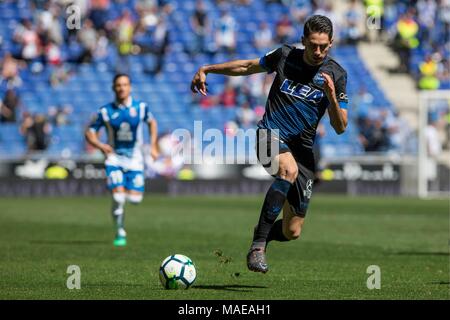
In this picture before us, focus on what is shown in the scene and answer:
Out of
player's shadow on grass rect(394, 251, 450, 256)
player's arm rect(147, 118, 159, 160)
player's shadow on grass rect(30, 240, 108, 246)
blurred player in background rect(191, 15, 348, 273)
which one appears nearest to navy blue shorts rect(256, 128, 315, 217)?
blurred player in background rect(191, 15, 348, 273)

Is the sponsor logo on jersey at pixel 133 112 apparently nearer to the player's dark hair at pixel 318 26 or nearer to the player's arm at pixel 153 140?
the player's arm at pixel 153 140

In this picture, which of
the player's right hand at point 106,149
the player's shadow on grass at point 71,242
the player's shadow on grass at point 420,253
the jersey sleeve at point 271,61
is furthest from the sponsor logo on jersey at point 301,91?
the player's shadow on grass at point 71,242

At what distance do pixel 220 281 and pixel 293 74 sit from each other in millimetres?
2226

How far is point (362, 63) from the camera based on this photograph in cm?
3641

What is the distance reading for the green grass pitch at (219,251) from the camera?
977 centimetres

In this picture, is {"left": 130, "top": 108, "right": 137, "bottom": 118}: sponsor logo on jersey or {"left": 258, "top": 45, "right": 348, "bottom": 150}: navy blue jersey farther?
{"left": 130, "top": 108, "right": 137, "bottom": 118}: sponsor logo on jersey

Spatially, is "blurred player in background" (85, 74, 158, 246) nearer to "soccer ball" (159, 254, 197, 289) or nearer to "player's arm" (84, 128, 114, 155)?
"player's arm" (84, 128, 114, 155)

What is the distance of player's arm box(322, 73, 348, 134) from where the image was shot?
9164 mm

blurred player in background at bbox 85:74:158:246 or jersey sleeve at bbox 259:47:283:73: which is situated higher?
jersey sleeve at bbox 259:47:283:73

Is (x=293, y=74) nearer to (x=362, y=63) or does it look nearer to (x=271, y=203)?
(x=271, y=203)

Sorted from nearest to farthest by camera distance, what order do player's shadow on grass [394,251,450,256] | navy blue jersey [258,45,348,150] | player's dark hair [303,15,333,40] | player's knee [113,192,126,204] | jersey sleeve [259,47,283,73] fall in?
player's dark hair [303,15,333,40], navy blue jersey [258,45,348,150], jersey sleeve [259,47,283,73], player's shadow on grass [394,251,450,256], player's knee [113,192,126,204]

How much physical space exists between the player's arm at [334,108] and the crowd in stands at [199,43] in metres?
21.7

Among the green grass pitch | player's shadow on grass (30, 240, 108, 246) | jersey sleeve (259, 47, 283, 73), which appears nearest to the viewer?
the green grass pitch
